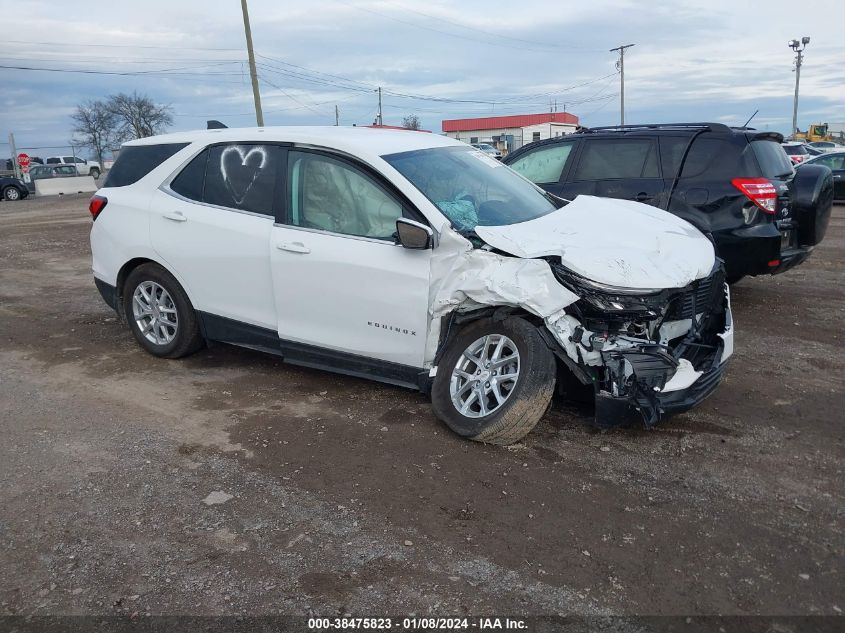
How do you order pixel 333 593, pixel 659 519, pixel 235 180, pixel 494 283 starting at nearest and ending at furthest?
1. pixel 333 593
2. pixel 659 519
3. pixel 494 283
4. pixel 235 180

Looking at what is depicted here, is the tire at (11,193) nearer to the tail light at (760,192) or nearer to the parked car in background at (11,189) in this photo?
the parked car in background at (11,189)

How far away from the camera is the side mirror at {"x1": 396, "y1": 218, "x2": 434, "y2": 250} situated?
4207 mm

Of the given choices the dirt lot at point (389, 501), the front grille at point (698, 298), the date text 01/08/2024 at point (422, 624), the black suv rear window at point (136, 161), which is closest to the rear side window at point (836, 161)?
the dirt lot at point (389, 501)

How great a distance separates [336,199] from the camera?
4.78 metres

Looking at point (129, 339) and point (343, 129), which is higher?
point (343, 129)

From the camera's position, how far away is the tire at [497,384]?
13.1 ft

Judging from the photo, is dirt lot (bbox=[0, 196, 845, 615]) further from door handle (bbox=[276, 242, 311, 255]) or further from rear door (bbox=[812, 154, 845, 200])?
rear door (bbox=[812, 154, 845, 200])

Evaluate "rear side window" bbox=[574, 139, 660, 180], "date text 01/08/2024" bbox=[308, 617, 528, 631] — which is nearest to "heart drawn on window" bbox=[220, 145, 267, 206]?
"date text 01/08/2024" bbox=[308, 617, 528, 631]

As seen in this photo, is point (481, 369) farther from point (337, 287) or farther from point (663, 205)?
point (663, 205)

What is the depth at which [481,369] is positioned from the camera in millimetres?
4238

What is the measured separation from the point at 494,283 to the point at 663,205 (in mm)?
3451

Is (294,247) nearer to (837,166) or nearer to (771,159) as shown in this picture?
(771,159)

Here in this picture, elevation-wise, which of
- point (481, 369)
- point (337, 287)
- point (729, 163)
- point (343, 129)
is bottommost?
point (481, 369)

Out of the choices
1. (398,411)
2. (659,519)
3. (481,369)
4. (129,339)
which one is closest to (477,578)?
(659,519)
